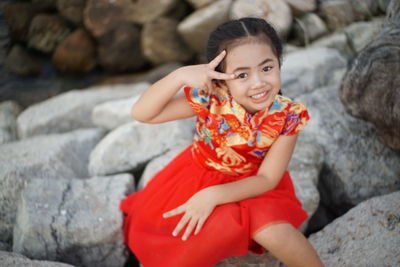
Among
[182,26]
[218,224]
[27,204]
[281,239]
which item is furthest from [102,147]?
[182,26]

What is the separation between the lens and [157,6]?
189 inches

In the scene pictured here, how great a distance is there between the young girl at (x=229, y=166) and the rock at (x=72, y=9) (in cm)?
388

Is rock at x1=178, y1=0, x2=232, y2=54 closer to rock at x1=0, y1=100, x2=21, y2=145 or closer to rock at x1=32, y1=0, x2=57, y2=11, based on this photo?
rock at x1=32, y1=0, x2=57, y2=11

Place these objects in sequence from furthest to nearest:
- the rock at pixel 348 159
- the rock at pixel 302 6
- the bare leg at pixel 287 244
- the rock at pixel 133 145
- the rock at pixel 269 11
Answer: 1. the rock at pixel 302 6
2. the rock at pixel 269 11
3. the rock at pixel 133 145
4. the rock at pixel 348 159
5. the bare leg at pixel 287 244

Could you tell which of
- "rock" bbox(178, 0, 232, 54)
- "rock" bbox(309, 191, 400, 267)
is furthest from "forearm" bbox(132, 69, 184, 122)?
"rock" bbox(178, 0, 232, 54)

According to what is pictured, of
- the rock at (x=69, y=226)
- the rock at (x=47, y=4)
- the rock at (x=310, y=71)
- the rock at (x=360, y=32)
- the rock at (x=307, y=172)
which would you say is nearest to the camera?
the rock at (x=69, y=226)

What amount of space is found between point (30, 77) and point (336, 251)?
4448 mm

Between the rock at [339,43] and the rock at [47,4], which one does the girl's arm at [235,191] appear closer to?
the rock at [339,43]

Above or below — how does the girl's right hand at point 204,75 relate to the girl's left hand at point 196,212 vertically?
above

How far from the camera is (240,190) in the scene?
5.18 ft

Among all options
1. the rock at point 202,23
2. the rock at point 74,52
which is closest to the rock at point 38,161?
the rock at point 202,23

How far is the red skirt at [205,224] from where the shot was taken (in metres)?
1.48

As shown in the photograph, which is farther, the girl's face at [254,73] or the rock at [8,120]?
the rock at [8,120]

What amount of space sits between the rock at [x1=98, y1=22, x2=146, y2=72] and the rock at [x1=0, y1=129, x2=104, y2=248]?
2.29 m
